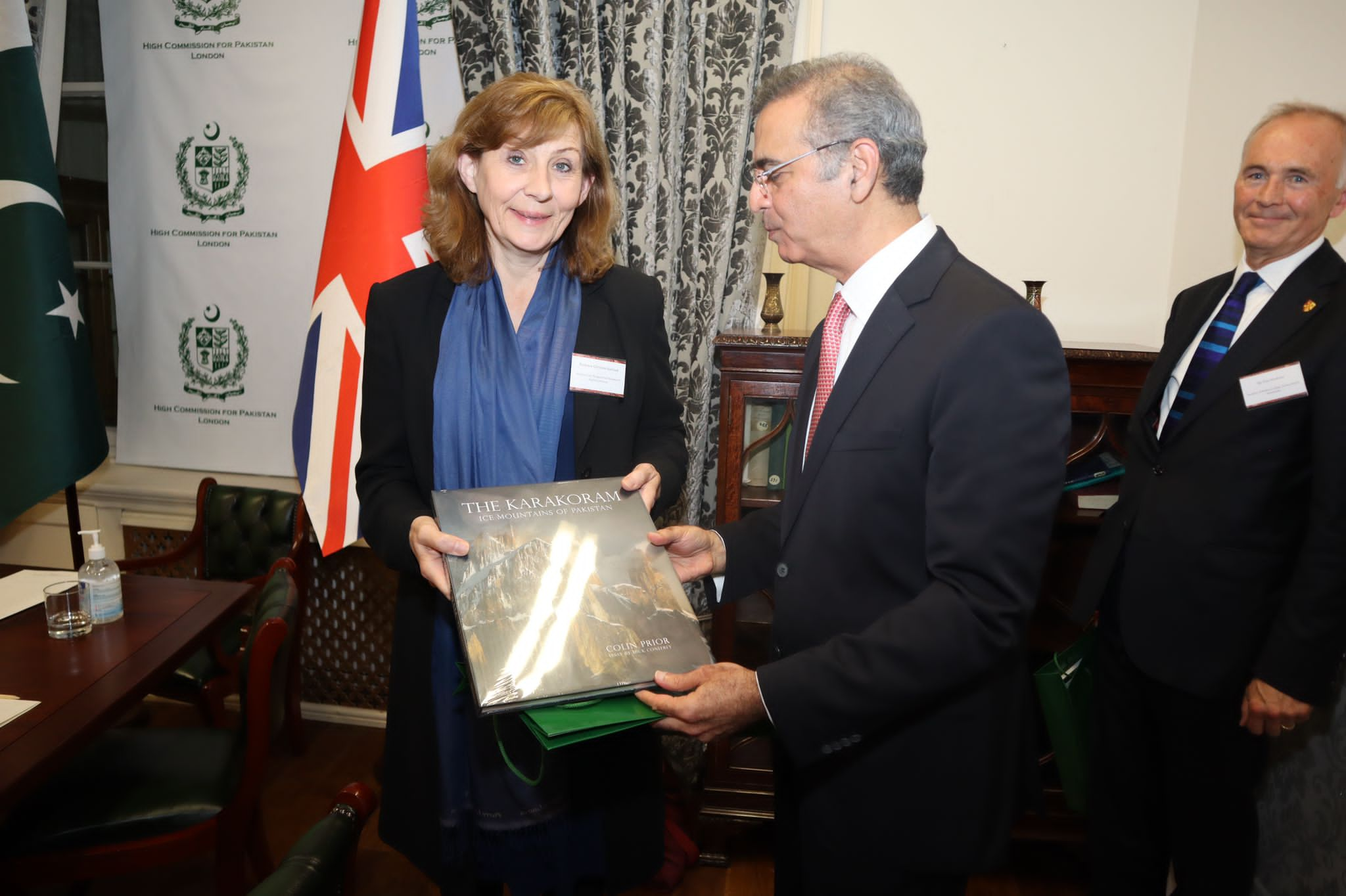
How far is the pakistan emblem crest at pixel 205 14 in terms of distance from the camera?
3.13 meters

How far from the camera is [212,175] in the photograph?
324 centimetres

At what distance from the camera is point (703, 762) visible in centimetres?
281

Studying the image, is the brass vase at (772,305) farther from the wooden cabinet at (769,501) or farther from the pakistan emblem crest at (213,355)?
the pakistan emblem crest at (213,355)

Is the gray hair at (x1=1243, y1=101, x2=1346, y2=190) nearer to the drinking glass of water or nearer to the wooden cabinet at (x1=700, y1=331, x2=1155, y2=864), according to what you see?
the wooden cabinet at (x1=700, y1=331, x2=1155, y2=864)

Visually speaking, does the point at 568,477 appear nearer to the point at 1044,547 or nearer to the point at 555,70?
the point at 1044,547

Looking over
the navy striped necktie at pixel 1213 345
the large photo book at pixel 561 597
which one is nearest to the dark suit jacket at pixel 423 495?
the large photo book at pixel 561 597

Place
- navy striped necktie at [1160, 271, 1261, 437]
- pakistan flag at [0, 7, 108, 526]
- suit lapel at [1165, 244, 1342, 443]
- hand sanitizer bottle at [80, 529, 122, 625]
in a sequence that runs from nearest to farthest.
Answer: suit lapel at [1165, 244, 1342, 443] → navy striped necktie at [1160, 271, 1261, 437] → hand sanitizer bottle at [80, 529, 122, 625] → pakistan flag at [0, 7, 108, 526]

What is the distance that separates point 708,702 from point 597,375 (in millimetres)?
735

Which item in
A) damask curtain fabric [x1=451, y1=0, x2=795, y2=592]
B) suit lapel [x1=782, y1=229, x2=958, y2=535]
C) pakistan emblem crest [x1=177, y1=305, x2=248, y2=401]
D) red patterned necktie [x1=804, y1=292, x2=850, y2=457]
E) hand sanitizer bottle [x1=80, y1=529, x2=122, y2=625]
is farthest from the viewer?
pakistan emblem crest [x1=177, y1=305, x2=248, y2=401]

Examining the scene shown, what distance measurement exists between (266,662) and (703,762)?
4.86 ft

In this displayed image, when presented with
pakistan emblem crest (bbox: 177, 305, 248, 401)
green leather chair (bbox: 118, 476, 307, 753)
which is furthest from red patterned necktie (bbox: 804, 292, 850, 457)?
pakistan emblem crest (bbox: 177, 305, 248, 401)

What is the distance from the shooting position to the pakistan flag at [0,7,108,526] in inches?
110

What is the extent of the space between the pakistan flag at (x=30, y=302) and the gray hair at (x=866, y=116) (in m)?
2.87

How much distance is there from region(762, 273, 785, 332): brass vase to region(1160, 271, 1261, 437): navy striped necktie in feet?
3.57
